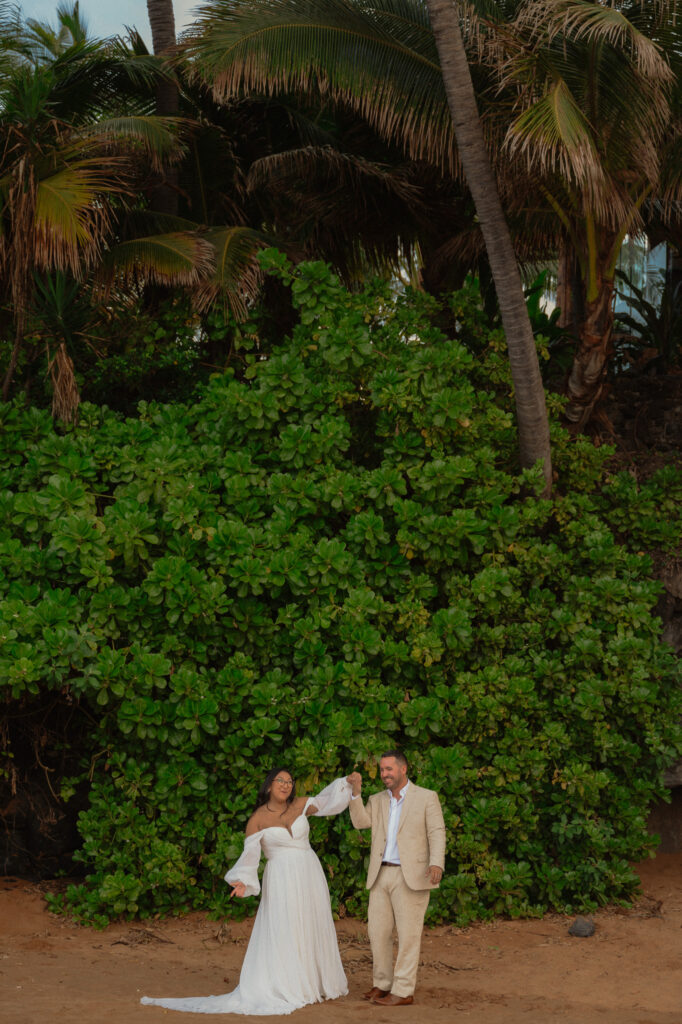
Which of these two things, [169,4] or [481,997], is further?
[169,4]

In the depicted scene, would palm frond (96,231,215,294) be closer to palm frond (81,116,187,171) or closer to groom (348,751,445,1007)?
palm frond (81,116,187,171)

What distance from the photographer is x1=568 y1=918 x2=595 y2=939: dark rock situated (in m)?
8.70

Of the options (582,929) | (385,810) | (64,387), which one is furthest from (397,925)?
(64,387)

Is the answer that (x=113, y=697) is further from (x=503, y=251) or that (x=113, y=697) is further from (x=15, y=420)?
(x=503, y=251)

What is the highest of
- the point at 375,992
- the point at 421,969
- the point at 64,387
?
the point at 64,387

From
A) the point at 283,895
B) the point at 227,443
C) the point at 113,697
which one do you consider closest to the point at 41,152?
the point at 227,443

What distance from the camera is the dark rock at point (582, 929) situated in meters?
8.70

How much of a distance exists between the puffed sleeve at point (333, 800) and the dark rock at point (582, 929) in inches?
120

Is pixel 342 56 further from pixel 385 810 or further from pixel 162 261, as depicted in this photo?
pixel 385 810

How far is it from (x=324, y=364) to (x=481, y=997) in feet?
17.7

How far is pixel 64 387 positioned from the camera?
32.9 feet

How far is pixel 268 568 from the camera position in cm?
883

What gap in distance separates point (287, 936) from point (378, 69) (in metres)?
7.74

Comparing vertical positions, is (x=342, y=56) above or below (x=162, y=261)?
above
